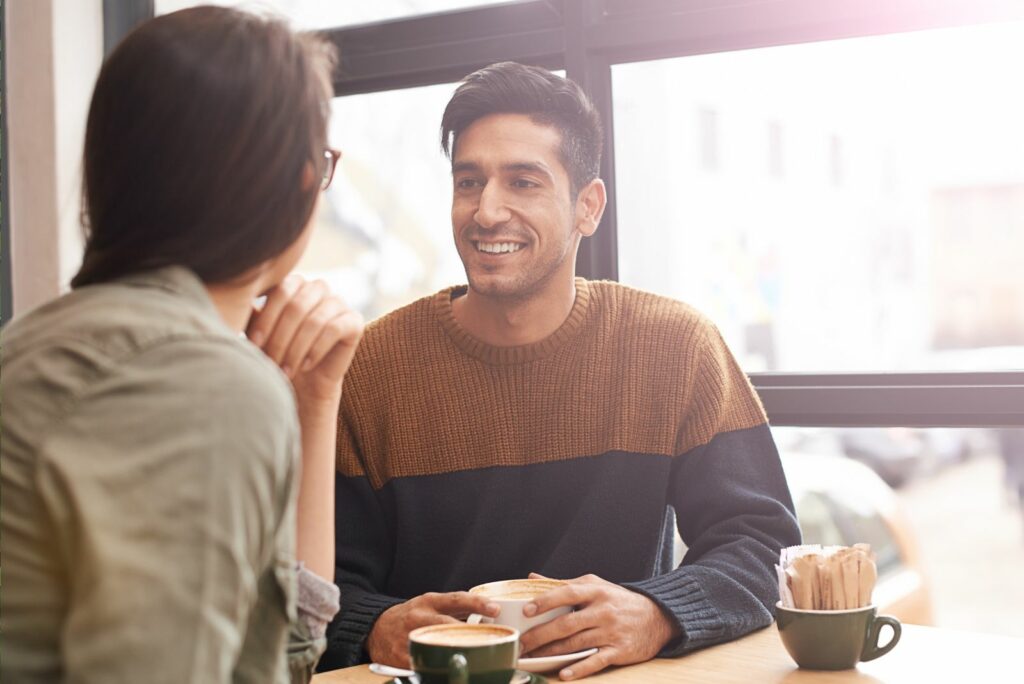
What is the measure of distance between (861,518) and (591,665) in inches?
94.9

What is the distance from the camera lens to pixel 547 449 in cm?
175

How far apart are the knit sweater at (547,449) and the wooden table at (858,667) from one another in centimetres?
27

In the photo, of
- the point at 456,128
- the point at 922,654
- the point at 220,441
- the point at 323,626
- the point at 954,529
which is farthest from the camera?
the point at 954,529

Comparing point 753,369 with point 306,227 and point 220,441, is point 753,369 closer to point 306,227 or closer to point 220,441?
point 306,227

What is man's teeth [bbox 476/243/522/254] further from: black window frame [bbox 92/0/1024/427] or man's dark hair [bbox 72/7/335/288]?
man's dark hair [bbox 72/7/335/288]

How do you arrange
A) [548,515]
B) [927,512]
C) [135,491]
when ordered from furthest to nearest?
[927,512] → [548,515] → [135,491]

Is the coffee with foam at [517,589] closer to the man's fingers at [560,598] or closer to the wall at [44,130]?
the man's fingers at [560,598]

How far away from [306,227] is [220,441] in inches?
11.9

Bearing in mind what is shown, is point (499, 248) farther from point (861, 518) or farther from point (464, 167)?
point (861, 518)

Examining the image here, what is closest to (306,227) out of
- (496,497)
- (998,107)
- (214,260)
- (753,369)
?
(214,260)

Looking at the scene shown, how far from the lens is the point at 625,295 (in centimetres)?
184

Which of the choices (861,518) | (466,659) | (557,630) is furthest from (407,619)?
(861,518)

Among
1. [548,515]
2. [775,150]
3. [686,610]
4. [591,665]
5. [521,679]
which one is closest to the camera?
[521,679]

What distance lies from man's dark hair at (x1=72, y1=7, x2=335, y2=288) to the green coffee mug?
0.76 meters
